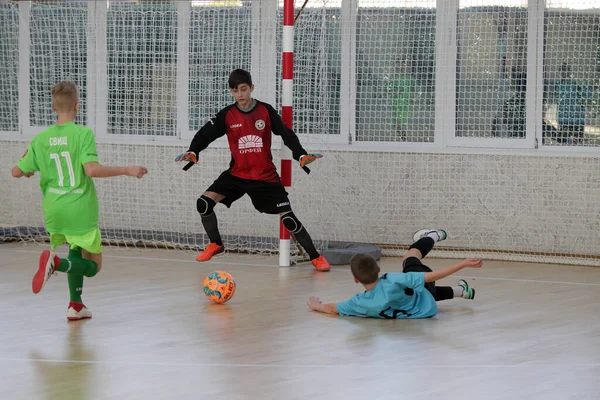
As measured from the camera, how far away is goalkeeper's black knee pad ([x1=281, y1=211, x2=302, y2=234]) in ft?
22.6

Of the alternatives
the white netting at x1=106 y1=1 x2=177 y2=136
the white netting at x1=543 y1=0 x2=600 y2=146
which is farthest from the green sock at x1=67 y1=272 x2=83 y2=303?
the white netting at x1=543 y1=0 x2=600 y2=146

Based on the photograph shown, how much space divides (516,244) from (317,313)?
3.02 m

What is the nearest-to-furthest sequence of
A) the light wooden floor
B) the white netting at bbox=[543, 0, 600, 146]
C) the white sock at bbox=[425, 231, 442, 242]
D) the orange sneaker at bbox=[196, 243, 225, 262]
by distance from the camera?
the light wooden floor → the white sock at bbox=[425, 231, 442, 242] → the orange sneaker at bbox=[196, 243, 225, 262] → the white netting at bbox=[543, 0, 600, 146]

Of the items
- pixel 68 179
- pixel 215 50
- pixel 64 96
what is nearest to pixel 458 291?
pixel 68 179

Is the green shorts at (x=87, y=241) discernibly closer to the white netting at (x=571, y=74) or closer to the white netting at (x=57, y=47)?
the white netting at (x=57, y=47)

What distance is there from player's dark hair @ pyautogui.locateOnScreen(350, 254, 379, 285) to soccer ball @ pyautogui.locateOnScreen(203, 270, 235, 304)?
0.88 m

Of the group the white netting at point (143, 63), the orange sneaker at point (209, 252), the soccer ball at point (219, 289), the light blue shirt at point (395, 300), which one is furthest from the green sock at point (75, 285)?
the white netting at point (143, 63)

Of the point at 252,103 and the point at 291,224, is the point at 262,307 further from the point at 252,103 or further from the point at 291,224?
the point at 252,103

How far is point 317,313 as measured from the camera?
17.5 feet

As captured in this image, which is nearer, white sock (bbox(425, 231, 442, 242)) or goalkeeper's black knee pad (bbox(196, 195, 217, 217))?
white sock (bbox(425, 231, 442, 242))

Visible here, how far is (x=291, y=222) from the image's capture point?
6.89m

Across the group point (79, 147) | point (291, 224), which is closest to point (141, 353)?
point (79, 147)

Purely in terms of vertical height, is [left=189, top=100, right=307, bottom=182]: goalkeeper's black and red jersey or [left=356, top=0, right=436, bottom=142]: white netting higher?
[left=356, top=0, right=436, bottom=142]: white netting

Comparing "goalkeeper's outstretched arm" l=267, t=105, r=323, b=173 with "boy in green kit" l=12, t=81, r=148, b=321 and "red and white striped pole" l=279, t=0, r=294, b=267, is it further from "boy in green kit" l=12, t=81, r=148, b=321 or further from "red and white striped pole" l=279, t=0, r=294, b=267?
"boy in green kit" l=12, t=81, r=148, b=321
